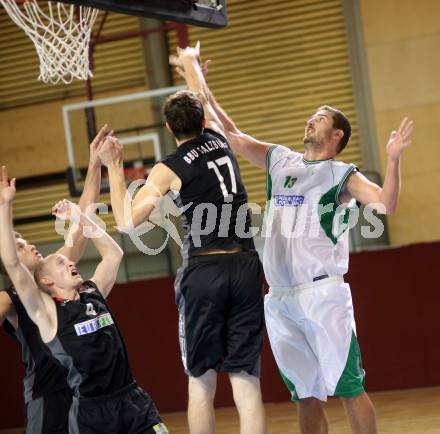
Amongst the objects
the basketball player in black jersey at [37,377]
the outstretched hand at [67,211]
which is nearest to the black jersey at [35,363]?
the basketball player in black jersey at [37,377]

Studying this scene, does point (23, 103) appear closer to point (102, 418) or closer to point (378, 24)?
point (378, 24)

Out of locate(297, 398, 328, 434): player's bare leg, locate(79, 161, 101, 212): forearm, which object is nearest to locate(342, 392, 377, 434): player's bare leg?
locate(297, 398, 328, 434): player's bare leg

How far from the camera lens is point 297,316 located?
525cm

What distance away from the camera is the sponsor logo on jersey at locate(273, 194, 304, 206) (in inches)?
211

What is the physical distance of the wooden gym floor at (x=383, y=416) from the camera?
7.04 m

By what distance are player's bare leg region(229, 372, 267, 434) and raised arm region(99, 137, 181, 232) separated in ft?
3.45

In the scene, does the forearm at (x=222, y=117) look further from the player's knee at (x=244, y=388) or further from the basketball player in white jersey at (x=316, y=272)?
the player's knee at (x=244, y=388)

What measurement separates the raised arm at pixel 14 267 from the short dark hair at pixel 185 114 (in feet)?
3.63

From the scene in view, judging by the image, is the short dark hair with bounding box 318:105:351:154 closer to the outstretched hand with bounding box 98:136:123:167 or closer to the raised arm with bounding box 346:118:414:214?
the raised arm with bounding box 346:118:414:214

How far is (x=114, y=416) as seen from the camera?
171 inches

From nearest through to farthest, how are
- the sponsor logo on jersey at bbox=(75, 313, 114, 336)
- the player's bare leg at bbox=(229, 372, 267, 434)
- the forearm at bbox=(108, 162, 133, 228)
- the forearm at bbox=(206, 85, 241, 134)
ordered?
the sponsor logo on jersey at bbox=(75, 313, 114, 336) < the forearm at bbox=(108, 162, 133, 228) < the player's bare leg at bbox=(229, 372, 267, 434) < the forearm at bbox=(206, 85, 241, 134)

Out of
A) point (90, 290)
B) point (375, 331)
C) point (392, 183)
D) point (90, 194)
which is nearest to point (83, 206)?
point (90, 194)

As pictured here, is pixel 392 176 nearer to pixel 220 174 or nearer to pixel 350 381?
pixel 220 174

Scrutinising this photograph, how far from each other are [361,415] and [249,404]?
2.23 ft
